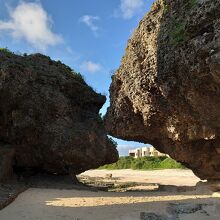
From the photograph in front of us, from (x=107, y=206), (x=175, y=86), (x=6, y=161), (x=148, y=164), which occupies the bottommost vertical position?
(x=107, y=206)

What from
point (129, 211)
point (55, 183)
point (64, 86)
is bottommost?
point (129, 211)

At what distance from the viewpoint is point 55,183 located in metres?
23.2

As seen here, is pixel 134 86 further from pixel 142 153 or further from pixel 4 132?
pixel 142 153

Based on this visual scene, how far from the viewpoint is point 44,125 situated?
23.0 metres

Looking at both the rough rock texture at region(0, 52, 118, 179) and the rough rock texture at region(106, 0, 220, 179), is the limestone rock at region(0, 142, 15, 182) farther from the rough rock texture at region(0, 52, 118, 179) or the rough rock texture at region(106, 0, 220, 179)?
the rough rock texture at region(106, 0, 220, 179)

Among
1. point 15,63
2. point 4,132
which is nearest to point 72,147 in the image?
point 4,132

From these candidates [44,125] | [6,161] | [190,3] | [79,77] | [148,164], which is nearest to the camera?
[190,3]

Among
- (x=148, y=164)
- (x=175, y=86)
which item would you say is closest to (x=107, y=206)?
(x=175, y=86)

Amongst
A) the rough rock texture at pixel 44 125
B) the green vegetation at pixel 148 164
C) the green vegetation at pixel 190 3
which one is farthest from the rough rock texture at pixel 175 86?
the green vegetation at pixel 148 164

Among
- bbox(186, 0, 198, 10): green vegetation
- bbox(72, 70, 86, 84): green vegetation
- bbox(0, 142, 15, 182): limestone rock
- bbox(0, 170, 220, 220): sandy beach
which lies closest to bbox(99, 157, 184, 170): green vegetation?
bbox(72, 70, 86, 84): green vegetation

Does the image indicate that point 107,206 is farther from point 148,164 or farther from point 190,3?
point 148,164

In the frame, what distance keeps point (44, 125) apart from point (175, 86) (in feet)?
32.9

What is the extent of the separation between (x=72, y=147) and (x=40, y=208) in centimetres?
778

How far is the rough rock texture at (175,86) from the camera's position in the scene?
1327 centimetres
